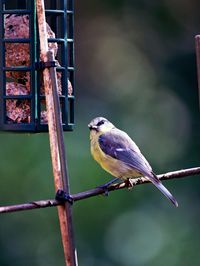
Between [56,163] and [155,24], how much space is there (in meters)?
6.50

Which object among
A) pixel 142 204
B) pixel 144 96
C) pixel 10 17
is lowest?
pixel 142 204

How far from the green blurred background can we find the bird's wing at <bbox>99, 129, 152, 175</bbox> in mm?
2332

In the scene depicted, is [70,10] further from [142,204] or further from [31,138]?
[142,204]

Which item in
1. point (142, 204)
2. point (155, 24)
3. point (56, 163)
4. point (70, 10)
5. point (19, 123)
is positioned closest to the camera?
point (56, 163)

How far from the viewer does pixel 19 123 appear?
18.5 feet

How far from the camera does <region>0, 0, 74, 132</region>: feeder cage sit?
5.60m

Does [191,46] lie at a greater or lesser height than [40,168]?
greater

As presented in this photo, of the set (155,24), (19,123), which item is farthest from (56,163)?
(155,24)

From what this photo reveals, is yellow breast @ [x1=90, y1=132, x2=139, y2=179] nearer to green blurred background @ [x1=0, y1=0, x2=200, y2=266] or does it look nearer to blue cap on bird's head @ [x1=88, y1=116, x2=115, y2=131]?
blue cap on bird's head @ [x1=88, y1=116, x2=115, y2=131]

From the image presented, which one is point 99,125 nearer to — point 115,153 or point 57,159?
point 115,153

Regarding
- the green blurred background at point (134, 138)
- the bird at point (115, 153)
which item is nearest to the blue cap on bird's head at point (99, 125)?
the bird at point (115, 153)

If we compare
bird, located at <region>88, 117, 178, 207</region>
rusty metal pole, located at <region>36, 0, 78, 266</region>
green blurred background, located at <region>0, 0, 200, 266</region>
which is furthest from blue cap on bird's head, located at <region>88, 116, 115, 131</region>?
green blurred background, located at <region>0, 0, 200, 266</region>

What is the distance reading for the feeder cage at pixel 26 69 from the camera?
5598 mm

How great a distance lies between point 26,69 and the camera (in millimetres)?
5586
